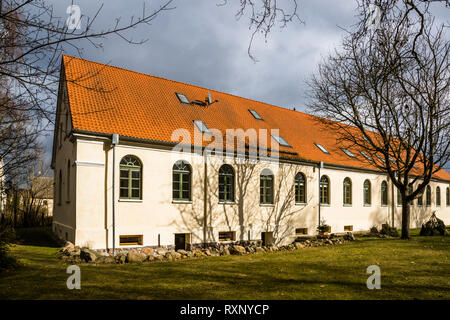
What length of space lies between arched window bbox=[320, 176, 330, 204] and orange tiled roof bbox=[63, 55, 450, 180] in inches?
46.4

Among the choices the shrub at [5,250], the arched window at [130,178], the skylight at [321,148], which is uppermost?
the skylight at [321,148]

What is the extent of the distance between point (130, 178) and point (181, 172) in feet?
7.67

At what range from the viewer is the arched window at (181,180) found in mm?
15844

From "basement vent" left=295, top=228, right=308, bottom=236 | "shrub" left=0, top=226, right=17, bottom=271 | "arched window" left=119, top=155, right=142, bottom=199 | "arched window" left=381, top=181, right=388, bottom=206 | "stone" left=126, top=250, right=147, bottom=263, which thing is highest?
"arched window" left=119, top=155, right=142, bottom=199

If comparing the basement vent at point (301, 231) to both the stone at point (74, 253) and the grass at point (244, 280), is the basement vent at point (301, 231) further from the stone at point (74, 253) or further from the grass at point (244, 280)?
the stone at point (74, 253)

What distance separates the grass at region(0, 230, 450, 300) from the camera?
22.2 feet

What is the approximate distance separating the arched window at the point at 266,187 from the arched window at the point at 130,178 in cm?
662

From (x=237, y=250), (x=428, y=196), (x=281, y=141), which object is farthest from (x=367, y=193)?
(x=237, y=250)

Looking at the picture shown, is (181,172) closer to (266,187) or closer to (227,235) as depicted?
(227,235)

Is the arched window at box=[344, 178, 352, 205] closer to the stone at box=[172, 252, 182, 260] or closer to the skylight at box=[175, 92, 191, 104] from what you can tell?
the skylight at box=[175, 92, 191, 104]

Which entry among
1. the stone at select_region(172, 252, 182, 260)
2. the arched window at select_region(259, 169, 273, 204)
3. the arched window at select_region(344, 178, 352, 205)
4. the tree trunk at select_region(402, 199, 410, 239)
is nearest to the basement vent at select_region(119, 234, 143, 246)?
the stone at select_region(172, 252, 182, 260)

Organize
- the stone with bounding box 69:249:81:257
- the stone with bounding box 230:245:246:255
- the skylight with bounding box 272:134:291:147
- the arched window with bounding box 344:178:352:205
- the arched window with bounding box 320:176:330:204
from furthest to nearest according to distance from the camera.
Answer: the arched window with bounding box 344:178:352:205 < the arched window with bounding box 320:176:330:204 < the skylight with bounding box 272:134:291:147 < the stone with bounding box 230:245:246:255 < the stone with bounding box 69:249:81:257

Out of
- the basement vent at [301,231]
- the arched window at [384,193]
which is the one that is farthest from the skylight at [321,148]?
the arched window at [384,193]

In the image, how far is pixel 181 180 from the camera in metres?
16.0
